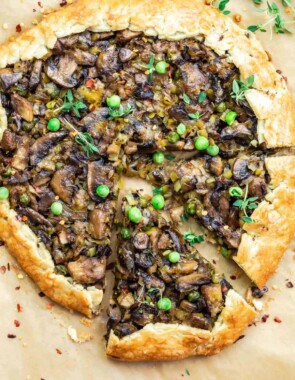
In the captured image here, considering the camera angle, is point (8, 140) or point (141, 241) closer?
point (8, 140)

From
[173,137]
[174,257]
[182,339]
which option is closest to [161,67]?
[173,137]

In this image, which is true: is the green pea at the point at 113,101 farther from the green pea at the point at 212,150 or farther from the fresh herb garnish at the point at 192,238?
the fresh herb garnish at the point at 192,238

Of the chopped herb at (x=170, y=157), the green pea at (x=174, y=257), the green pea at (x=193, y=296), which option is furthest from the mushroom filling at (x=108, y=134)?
the green pea at (x=193, y=296)

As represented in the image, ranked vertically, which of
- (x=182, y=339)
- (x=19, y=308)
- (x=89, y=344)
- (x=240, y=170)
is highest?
(x=240, y=170)

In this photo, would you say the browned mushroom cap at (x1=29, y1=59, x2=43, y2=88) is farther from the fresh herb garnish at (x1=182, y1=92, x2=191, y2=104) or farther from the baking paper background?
the fresh herb garnish at (x1=182, y1=92, x2=191, y2=104)

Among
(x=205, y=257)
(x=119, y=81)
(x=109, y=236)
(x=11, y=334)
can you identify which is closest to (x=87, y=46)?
(x=119, y=81)

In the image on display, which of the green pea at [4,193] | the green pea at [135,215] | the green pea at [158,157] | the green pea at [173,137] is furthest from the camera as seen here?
the green pea at [158,157]

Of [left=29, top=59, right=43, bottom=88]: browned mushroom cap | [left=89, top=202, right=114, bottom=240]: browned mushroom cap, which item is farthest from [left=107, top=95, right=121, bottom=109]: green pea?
[left=89, top=202, right=114, bottom=240]: browned mushroom cap

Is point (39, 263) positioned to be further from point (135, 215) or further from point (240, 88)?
point (240, 88)
